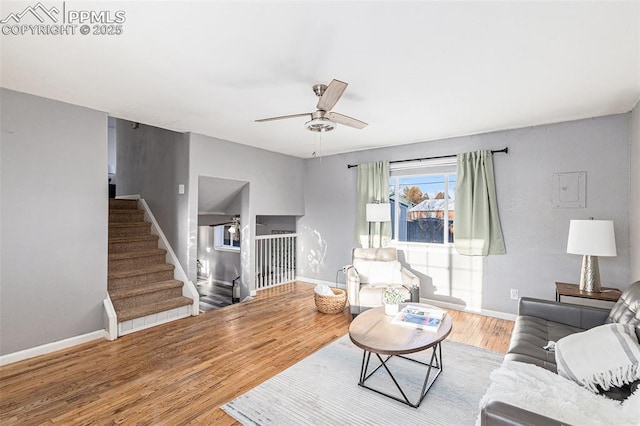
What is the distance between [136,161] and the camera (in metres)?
5.18

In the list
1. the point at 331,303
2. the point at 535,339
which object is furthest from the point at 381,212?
the point at 535,339

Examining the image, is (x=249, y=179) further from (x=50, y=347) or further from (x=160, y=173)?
(x=50, y=347)

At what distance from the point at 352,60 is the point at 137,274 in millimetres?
3690

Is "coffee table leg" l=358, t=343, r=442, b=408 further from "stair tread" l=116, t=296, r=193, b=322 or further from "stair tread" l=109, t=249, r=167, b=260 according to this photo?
"stair tread" l=109, t=249, r=167, b=260

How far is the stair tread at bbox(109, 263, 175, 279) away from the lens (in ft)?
12.3

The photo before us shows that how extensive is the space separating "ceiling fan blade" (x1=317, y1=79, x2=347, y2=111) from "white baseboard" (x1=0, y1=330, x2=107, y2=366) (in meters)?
3.30

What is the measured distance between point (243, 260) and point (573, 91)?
15.0 ft

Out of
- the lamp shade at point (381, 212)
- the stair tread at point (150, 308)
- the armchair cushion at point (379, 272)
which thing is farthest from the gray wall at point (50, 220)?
the lamp shade at point (381, 212)

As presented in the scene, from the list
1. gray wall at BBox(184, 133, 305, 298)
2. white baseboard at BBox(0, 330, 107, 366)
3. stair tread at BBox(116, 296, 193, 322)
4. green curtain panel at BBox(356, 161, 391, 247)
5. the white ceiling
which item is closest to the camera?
the white ceiling

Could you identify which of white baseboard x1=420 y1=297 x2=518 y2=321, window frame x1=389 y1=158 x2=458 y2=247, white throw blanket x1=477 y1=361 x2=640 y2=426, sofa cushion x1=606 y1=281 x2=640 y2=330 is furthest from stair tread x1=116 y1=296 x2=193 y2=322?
sofa cushion x1=606 y1=281 x2=640 y2=330

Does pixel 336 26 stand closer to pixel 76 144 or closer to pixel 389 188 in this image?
pixel 76 144

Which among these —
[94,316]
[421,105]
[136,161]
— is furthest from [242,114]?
[136,161]

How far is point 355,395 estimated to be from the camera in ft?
7.09

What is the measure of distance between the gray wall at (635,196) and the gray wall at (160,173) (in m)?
5.01
